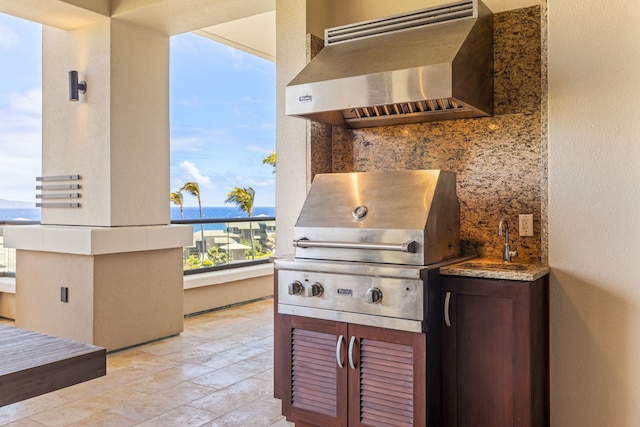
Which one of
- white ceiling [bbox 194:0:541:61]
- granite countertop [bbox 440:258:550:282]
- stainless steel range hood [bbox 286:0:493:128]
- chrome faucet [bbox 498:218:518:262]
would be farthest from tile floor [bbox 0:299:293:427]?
white ceiling [bbox 194:0:541:61]

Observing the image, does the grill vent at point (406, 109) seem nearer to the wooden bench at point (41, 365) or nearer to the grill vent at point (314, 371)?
the grill vent at point (314, 371)

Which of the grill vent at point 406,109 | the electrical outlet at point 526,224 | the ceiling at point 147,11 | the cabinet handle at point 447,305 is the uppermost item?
the ceiling at point 147,11

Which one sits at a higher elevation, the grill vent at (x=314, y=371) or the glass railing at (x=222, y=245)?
the glass railing at (x=222, y=245)

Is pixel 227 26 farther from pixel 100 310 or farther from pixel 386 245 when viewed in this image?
pixel 386 245

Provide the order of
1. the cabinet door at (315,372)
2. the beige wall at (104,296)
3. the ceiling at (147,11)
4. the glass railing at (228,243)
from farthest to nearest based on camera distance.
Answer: the glass railing at (228,243) < the beige wall at (104,296) < the ceiling at (147,11) < the cabinet door at (315,372)

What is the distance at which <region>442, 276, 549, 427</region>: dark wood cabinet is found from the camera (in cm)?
225

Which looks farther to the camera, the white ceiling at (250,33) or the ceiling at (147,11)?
the white ceiling at (250,33)

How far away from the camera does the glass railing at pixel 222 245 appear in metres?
5.40

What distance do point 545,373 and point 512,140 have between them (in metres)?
1.20

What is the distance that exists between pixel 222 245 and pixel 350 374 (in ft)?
12.7

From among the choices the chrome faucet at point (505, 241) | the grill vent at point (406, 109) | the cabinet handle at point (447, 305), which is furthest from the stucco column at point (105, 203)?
the chrome faucet at point (505, 241)

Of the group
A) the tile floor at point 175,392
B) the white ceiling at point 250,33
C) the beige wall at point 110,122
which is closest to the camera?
the tile floor at point 175,392

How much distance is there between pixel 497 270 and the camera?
2312mm

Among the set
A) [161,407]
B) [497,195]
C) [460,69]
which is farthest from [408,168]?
[161,407]
